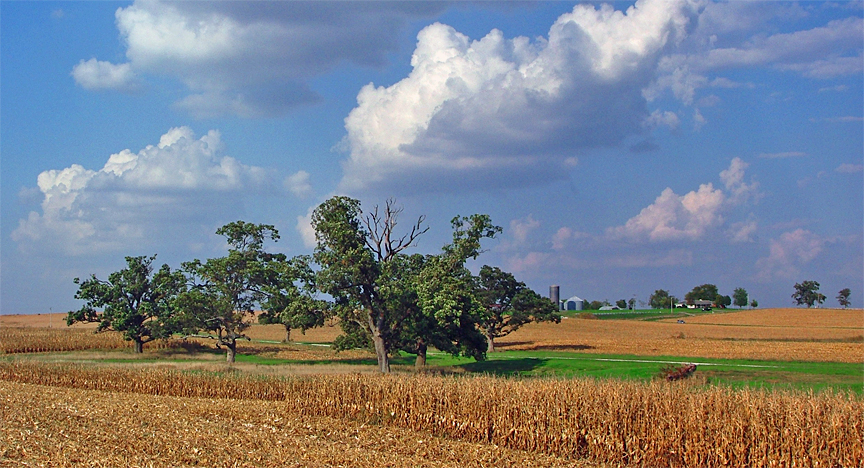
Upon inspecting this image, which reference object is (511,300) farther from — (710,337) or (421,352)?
(710,337)

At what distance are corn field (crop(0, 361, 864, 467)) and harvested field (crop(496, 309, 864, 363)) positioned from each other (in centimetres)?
3960

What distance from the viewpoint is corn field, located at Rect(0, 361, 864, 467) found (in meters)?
16.5

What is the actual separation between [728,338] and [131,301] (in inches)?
2779

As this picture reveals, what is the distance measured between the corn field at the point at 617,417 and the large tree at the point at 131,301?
43494mm

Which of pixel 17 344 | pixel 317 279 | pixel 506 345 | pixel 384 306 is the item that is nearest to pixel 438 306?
pixel 384 306

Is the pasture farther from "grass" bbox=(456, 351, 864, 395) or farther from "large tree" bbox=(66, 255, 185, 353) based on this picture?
"large tree" bbox=(66, 255, 185, 353)

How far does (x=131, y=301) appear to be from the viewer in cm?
6631

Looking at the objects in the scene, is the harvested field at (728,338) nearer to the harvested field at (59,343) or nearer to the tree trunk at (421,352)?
the tree trunk at (421,352)

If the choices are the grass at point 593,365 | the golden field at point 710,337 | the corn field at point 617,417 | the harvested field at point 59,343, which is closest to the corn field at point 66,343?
the harvested field at point 59,343

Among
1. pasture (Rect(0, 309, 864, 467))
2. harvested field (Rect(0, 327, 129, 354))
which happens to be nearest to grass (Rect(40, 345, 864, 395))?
harvested field (Rect(0, 327, 129, 354))

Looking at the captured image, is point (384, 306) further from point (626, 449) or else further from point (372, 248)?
point (626, 449)

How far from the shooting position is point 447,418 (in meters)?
21.5

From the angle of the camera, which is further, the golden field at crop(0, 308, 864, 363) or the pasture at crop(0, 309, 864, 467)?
the golden field at crop(0, 308, 864, 363)

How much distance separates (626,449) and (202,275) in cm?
4580
